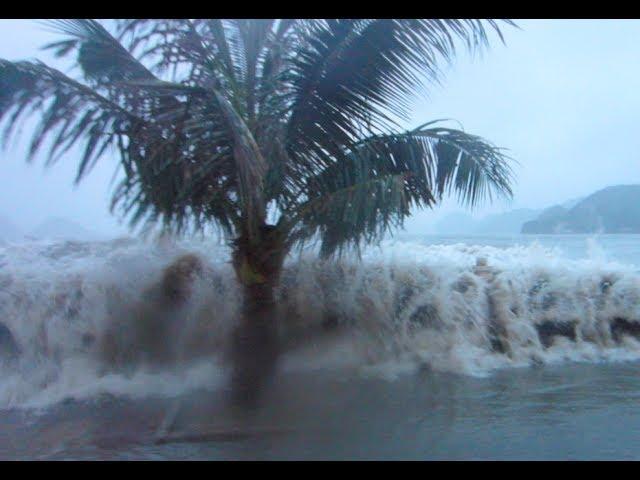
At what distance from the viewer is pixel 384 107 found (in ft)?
20.0

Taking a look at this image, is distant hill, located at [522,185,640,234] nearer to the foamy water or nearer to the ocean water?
the ocean water

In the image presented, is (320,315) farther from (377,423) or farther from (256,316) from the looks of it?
(377,423)

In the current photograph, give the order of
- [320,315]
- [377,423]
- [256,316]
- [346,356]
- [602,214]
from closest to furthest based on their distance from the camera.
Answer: [377,423]
[256,316]
[346,356]
[320,315]
[602,214]

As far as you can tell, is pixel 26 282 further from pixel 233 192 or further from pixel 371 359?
pixel 371 359

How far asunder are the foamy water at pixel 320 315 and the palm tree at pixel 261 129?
3.58 feet

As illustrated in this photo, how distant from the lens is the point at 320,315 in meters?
7.95

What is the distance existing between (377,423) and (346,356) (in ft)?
7.12

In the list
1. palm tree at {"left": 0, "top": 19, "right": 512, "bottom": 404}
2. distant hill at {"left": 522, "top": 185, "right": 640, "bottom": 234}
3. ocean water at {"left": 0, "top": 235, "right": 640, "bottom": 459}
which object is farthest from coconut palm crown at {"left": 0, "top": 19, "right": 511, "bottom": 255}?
distant hill at {"left": 522, "top": 185, "right": 640, "bottom": 234}

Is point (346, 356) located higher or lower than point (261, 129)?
lower

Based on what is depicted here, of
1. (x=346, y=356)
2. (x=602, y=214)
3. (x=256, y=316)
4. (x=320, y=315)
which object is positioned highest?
(x=602, y=214)

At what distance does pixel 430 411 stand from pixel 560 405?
1224 millimetres

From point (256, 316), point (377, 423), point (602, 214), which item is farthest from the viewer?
point (602, 214)

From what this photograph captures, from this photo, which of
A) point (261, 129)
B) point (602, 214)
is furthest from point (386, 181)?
point (602, 214)

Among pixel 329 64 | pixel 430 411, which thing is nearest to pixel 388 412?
pixel 430 411
